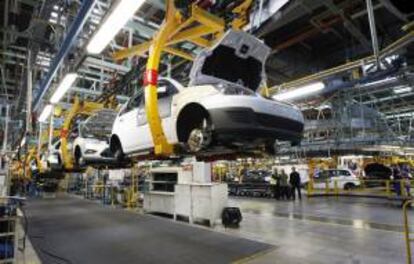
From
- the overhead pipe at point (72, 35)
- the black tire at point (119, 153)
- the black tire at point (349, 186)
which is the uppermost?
the overhead pipe at point (72, 35)

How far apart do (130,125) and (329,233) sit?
5136 millimetres

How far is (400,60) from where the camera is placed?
718 centimetres

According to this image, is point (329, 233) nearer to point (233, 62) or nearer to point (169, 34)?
point (233, 62)

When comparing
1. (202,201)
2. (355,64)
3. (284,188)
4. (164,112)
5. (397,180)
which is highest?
(355,64)

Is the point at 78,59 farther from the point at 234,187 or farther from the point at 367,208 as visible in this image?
the point at 234,187

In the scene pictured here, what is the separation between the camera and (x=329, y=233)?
7047 mm

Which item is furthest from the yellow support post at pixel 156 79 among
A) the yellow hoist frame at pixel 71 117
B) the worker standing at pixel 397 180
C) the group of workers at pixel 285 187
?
the group of workers at pixel 285 187

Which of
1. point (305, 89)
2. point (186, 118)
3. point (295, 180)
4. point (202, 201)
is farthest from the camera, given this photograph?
point (295, 180)

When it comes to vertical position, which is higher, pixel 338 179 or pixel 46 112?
pixel 46 112

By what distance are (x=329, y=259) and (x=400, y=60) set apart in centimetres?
500

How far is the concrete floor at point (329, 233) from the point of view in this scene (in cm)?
524

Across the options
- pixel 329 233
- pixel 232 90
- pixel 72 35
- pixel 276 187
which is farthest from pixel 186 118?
pixel 276 187

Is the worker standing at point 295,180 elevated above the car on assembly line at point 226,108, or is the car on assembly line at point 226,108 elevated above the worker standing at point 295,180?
the car on assembly line at point 226,108

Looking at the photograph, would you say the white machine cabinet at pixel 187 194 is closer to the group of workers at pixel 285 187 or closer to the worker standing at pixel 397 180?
the group of workers at pixel 285 187
